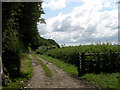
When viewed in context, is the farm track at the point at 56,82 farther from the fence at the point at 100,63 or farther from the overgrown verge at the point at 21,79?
the fence at the point at 100,63

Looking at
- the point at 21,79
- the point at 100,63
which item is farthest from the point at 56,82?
the point at 100,63

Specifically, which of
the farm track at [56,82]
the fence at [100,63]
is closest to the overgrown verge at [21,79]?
the farm track at [56,82]

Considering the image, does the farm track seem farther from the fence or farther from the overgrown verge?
the fence

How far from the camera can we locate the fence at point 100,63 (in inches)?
515

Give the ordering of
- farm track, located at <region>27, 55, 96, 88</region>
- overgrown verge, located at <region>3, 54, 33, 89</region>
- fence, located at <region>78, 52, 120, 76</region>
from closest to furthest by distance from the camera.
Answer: overgrown verge, located at <region>3, 54, 33, 89</region>, farm track, located at <region>27, 55, 96, 88</region>, fence, located at <region>78, 52, 120, 76</region>

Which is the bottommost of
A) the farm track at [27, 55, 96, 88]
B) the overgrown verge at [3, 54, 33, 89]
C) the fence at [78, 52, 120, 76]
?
the farm track at [27, 55, 96, 88]

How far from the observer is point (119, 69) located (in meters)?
13.1

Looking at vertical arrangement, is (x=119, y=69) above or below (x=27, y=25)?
below

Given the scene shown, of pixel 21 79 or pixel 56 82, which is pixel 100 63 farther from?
pixel 21 79

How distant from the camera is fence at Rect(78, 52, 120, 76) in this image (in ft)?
42.9

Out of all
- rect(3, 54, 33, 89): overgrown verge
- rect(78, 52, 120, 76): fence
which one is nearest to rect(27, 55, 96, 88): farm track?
rect(3, 54, 33, 89): overgrown verge

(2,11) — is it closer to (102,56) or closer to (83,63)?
(83,63)

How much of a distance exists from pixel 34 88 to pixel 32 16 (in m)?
11.1

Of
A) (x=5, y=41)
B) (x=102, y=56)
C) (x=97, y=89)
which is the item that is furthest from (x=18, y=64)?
(x=102, y=56)
